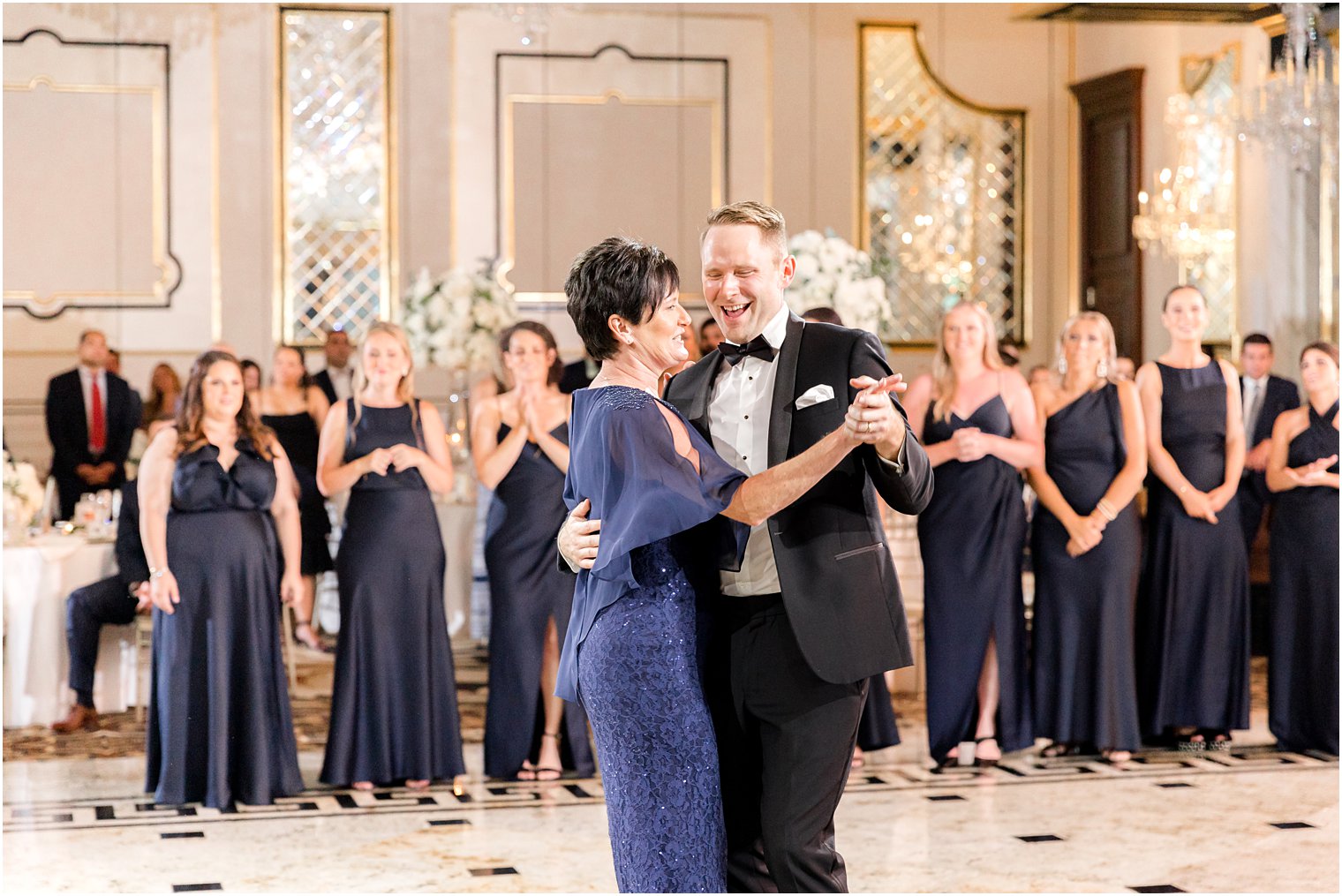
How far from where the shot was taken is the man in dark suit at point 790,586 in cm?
264

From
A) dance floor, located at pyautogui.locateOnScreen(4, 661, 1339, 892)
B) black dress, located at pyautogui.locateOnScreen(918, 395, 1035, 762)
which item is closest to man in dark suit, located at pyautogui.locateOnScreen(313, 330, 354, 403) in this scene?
dance floor, located at pyautogui.locateOnScreen(4, 661, 1339, 892)

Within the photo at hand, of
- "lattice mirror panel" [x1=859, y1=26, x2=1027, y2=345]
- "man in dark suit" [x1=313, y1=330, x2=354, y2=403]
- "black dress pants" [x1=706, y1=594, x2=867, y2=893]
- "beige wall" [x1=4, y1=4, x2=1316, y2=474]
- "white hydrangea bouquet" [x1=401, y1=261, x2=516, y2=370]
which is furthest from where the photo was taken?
"lattice mirror panel" [x1=859, y1=26, x2=1027, y2=345]

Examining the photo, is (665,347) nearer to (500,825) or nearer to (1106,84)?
(500,825)

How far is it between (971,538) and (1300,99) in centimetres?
458

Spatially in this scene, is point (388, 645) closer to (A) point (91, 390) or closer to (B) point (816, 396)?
(B) point (816, 396)

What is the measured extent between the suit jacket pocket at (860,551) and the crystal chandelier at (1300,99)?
6.77 m

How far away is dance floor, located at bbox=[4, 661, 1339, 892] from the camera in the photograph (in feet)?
13.4

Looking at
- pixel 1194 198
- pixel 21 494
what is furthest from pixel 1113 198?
pixel 21 494

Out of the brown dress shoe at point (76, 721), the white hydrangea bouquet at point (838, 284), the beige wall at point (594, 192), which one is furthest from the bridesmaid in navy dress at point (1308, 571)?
the brown dress shoe at point (76, 721)

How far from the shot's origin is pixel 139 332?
10.3 metres

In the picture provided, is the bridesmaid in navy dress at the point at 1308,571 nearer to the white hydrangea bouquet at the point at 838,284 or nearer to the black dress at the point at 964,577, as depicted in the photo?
the black dress at the point at 964,577

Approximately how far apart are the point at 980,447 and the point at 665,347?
118 inches

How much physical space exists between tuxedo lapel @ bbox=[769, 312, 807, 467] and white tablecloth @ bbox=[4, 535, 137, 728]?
14.2ft

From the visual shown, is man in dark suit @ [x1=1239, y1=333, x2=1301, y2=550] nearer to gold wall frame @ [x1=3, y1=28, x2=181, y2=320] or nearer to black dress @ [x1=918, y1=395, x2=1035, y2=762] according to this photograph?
black dress @ [x1=918, y1=395, x2=1035, y2=762]
